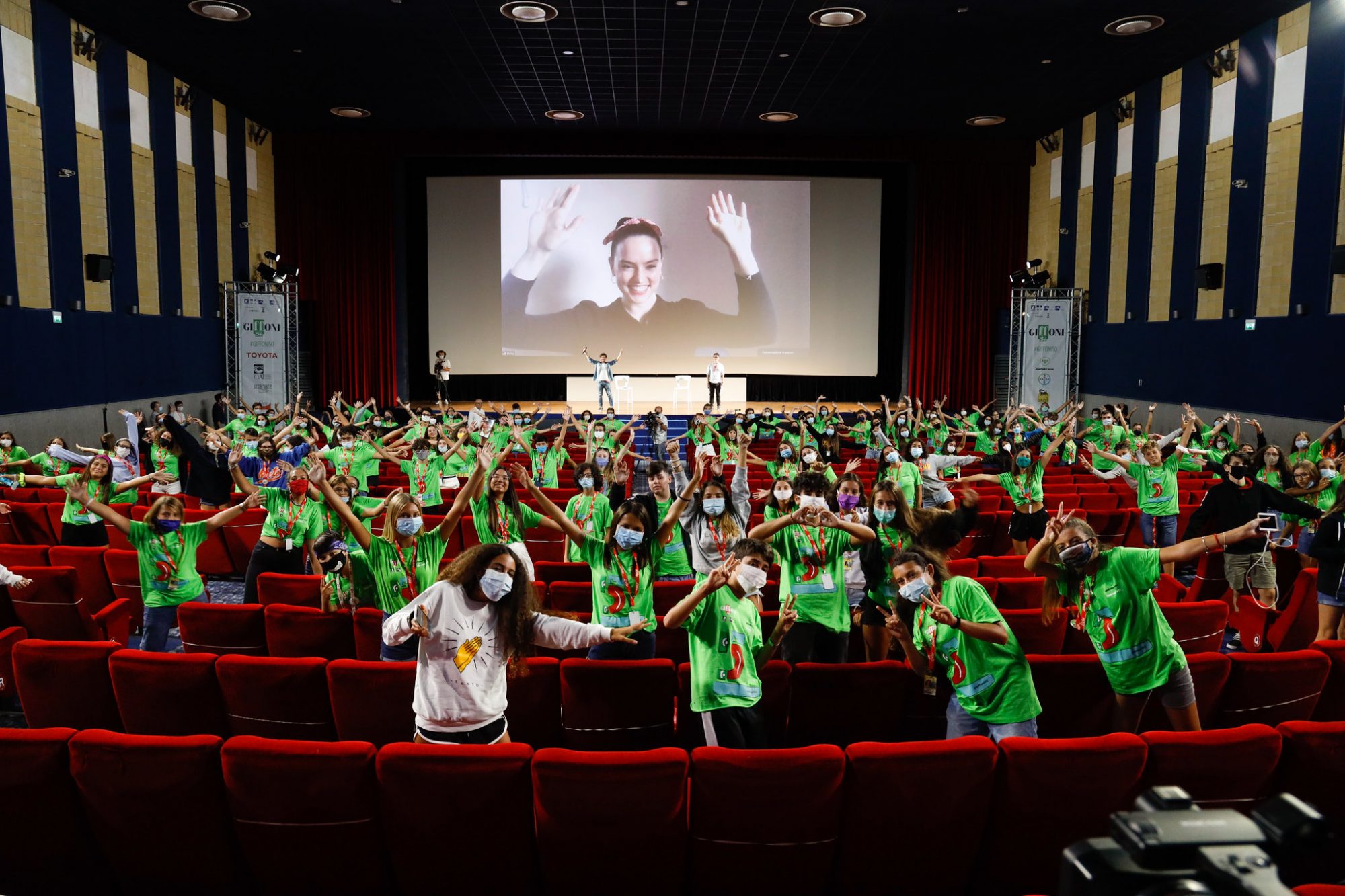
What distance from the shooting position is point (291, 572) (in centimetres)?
656

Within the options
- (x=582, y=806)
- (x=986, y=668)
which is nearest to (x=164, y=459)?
(x=582, y=806)

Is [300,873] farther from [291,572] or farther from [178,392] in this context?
[178,392]

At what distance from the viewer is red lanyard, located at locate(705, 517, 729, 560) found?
557cm

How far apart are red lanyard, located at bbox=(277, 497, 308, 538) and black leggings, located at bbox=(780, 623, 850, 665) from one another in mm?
3659

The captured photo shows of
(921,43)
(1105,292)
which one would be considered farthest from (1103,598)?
(1105,292)

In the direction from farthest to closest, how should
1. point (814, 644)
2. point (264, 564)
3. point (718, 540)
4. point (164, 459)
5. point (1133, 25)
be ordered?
point (1133, 25), point (164, 459), point (264, 564), point (718, 540), point (814, 644)

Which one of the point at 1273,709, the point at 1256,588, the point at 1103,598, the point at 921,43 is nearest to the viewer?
the point at 1103,598

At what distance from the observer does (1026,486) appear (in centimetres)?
835

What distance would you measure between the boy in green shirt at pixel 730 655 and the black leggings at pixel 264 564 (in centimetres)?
381

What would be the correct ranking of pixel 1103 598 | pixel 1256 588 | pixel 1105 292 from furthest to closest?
pixel 1105 292 → pixel 1256 588 → pixel 1103 598

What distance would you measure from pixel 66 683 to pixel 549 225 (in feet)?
64.3

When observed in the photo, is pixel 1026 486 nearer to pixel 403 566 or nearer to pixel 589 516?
pixel 589 516

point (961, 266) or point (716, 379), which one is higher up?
point (961, 266)

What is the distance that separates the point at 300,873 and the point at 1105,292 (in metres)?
20.3
